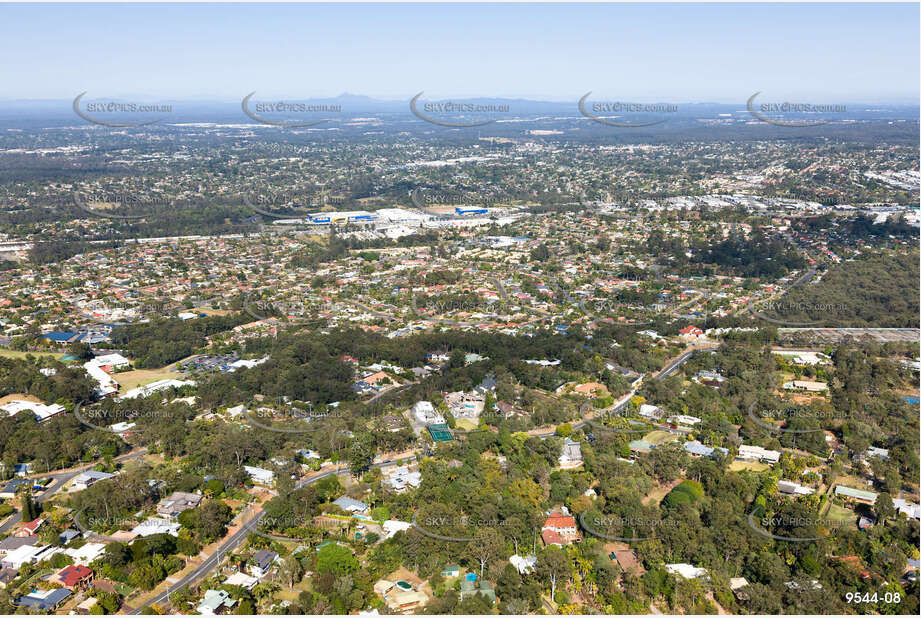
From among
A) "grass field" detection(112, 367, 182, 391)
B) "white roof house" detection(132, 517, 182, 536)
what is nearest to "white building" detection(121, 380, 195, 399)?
"grass field" detection(112, 367, 182, 391)

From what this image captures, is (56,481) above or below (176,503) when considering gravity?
below

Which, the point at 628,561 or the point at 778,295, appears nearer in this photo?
the point at 628,561

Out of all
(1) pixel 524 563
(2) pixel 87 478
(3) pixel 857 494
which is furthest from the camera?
(2) pixel 87 478

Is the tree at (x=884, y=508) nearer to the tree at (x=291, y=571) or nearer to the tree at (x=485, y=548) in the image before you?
the tree at (x=485, y=548)

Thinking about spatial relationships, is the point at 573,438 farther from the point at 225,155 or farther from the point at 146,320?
the point at 225,155

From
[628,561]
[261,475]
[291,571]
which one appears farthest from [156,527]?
[628,561]

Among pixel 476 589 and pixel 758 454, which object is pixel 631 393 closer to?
pixel 758 454

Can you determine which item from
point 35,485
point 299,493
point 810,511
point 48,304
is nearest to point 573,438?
point 810,511
